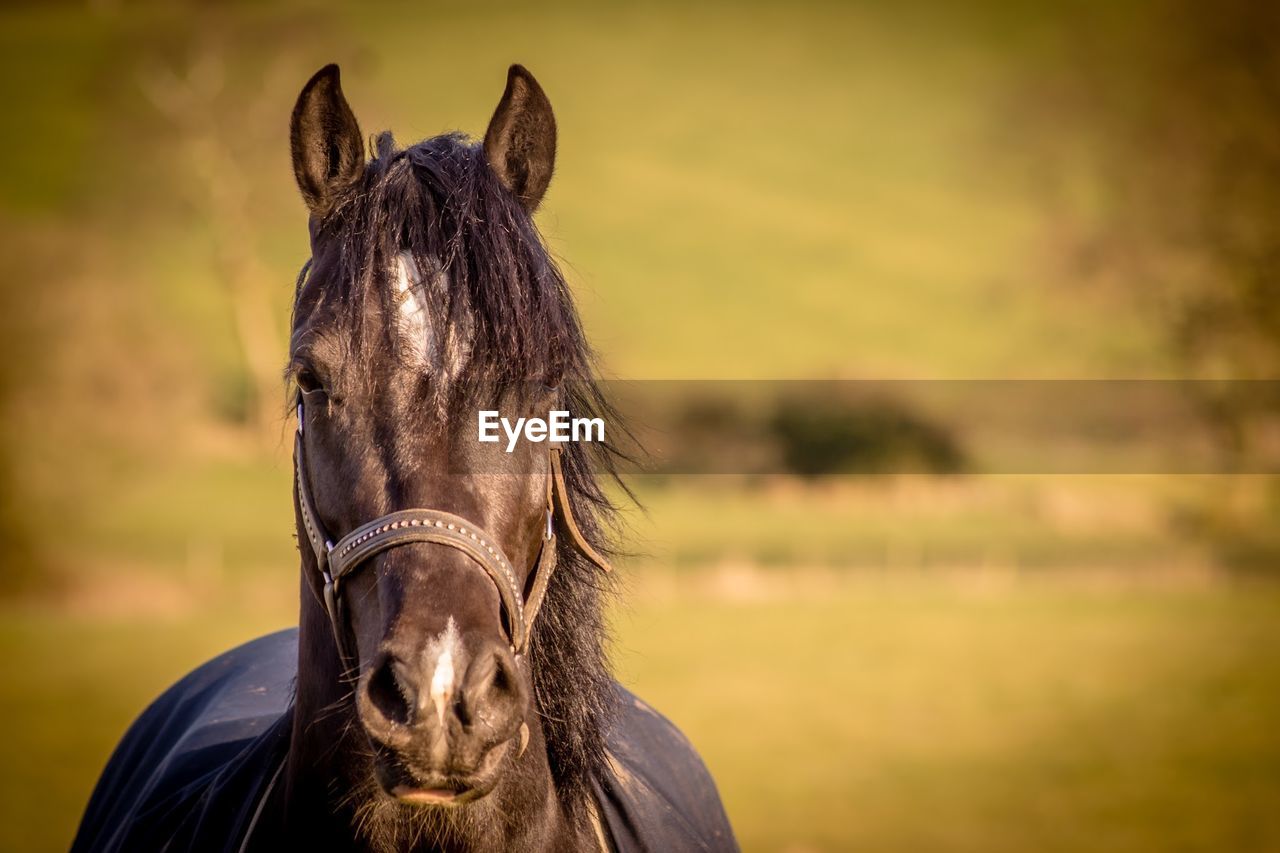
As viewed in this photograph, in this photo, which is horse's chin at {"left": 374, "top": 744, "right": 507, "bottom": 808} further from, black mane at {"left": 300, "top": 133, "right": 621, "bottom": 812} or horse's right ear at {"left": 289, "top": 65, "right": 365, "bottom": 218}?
horse's right ear at {"left": 289, "top": 65, "right": 365, "bottom": 218}

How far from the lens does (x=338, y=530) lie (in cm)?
229

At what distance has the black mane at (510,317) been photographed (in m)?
2.27

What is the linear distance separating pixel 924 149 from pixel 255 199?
27394mm

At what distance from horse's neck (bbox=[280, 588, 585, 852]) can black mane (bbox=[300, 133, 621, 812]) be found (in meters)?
0.15

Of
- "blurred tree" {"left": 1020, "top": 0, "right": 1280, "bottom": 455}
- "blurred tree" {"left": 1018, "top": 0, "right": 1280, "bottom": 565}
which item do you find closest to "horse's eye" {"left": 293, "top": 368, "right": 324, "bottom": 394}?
"blurred tree" {"left": 1018, "top": 0, "right": 1280, "bottom": 565}

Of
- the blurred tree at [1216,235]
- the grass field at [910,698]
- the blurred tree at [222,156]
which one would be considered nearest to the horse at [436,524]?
the grass field at [910,698]

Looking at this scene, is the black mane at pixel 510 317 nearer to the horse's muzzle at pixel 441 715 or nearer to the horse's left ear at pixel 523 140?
the horse's left ear at pixel 523 140

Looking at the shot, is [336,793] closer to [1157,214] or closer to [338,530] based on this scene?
[338,530]

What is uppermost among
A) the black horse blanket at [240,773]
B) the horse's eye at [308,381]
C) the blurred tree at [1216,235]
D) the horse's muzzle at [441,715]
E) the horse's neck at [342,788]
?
the blurred tree at [1216,235]

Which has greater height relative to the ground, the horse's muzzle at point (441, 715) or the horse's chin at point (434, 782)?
the horse's muzzle at point (441, 715)

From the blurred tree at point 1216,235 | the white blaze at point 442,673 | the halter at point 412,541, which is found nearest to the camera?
the white blaze at point 442,673

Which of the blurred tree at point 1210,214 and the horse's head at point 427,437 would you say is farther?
the blurred tree at point 1210,214

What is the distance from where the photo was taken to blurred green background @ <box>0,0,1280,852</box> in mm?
15586

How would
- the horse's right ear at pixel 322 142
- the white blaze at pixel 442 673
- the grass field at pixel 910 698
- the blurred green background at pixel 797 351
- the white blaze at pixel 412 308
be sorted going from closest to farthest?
the white blaze at pixel 442 673 → the white blaze at pixel 412 308 → the horse's right ear at pixel 322 142 → the grass field at pixel 910 698 → the blurred green background at pixel 797 351
